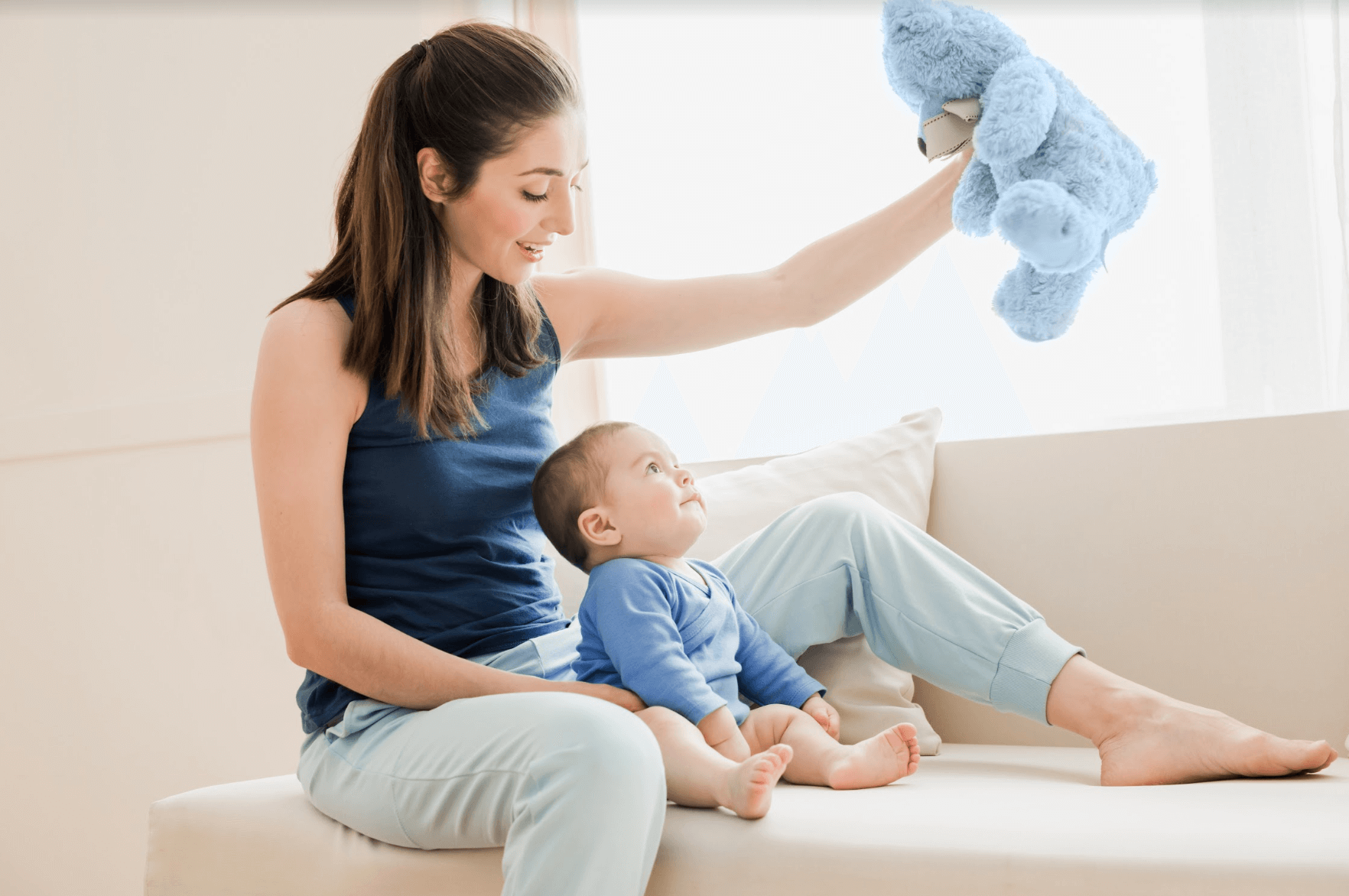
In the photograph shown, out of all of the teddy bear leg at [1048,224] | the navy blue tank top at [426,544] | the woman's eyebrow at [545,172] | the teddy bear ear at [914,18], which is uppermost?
the teddy bear ear at [914,18]

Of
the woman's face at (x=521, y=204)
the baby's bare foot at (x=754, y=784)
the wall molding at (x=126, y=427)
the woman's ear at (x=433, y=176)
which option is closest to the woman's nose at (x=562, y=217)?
the woman's face at (x=521, y=204)

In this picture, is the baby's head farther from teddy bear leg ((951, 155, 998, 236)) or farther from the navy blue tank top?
teddy bear leg ((951, 155, 998, 236))

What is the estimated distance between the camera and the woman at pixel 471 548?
0.92 meters

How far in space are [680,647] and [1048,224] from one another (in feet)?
1.71

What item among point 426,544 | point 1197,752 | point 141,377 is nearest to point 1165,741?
point 1197,752

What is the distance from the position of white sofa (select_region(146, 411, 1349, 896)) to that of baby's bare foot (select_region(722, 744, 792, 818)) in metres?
0.02

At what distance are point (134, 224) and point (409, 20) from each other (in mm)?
712

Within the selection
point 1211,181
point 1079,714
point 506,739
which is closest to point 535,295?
point 506,739

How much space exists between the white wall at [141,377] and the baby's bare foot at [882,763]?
1.40m

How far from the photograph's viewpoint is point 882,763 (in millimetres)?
977

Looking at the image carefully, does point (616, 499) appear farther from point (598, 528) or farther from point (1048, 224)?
point (1048, 224)

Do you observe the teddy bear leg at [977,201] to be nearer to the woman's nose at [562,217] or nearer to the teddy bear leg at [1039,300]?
the teddy bear leg at [1039,300]

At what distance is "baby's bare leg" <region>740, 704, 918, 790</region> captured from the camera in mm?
978

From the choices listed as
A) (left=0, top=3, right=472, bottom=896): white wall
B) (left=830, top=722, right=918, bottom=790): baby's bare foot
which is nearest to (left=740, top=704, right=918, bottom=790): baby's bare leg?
(left=830, top=722, right=918, bottom=790): baby's bare foot
